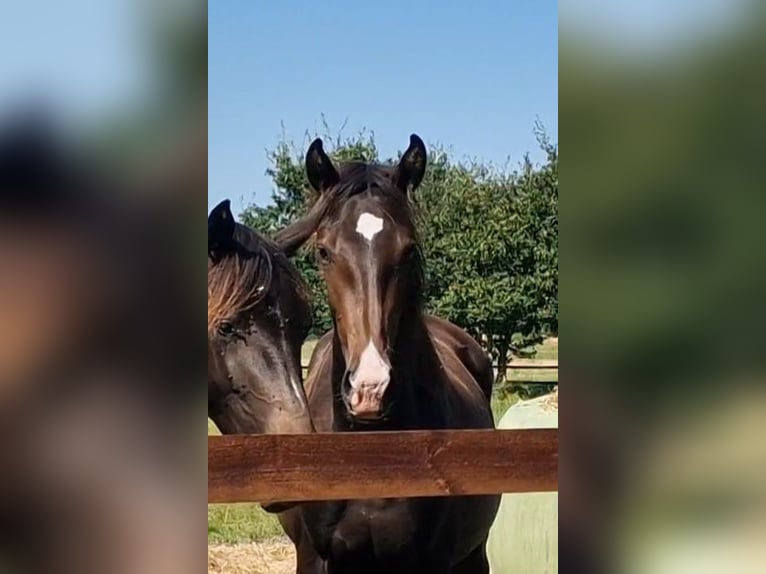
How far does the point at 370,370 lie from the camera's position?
60.5 inches

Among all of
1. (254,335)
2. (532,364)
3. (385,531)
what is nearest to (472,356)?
(532,364)

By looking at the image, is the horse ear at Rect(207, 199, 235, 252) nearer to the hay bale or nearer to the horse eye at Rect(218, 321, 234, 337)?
the horse eye at Rect(218, 321, 234, 337)

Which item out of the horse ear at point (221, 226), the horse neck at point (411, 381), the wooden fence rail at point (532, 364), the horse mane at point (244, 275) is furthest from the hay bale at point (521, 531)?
the horse ear at point (221, 226)

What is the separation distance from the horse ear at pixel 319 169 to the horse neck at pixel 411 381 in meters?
0.31

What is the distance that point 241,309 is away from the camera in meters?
1.54

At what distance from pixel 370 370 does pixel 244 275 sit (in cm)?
30

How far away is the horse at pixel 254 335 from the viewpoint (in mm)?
1492

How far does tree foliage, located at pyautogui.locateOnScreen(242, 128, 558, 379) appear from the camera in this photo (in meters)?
1.62

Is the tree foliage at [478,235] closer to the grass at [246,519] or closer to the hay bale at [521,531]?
the grass at [246,519]

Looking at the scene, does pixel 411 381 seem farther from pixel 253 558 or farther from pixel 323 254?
pixel 253 558
